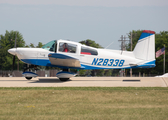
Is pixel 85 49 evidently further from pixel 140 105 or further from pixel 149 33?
pixel 140 105

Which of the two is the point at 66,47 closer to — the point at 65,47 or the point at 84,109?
the point at 65,47

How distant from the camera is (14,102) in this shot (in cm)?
620

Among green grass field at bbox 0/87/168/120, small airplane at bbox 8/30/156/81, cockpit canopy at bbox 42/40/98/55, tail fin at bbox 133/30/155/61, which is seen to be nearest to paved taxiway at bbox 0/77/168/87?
small airplane at bbox 8/30/156/81

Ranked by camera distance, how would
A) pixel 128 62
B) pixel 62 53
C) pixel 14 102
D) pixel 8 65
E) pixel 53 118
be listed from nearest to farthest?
pixel 53 118 → pixel 14 102 → pixel 62 53 → pixel 128 62 → pixel 8 65

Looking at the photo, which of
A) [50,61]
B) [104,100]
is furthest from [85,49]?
[104,100]

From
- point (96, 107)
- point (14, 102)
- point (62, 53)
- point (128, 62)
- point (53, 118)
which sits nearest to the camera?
point (53, 118)

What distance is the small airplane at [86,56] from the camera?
12445 millimetres

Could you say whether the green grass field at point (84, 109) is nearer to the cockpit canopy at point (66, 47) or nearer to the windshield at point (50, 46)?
the cockpit canopy at point (66, 47)

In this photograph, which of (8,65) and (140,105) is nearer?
(140,105)

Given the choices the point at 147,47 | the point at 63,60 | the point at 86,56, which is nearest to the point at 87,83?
the point at 63,60

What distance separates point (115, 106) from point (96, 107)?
1.81 ft

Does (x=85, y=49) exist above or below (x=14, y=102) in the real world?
above

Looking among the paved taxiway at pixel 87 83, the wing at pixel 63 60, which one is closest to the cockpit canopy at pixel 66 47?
the wing at pixel 63 60

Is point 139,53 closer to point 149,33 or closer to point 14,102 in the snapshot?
point 149,33
